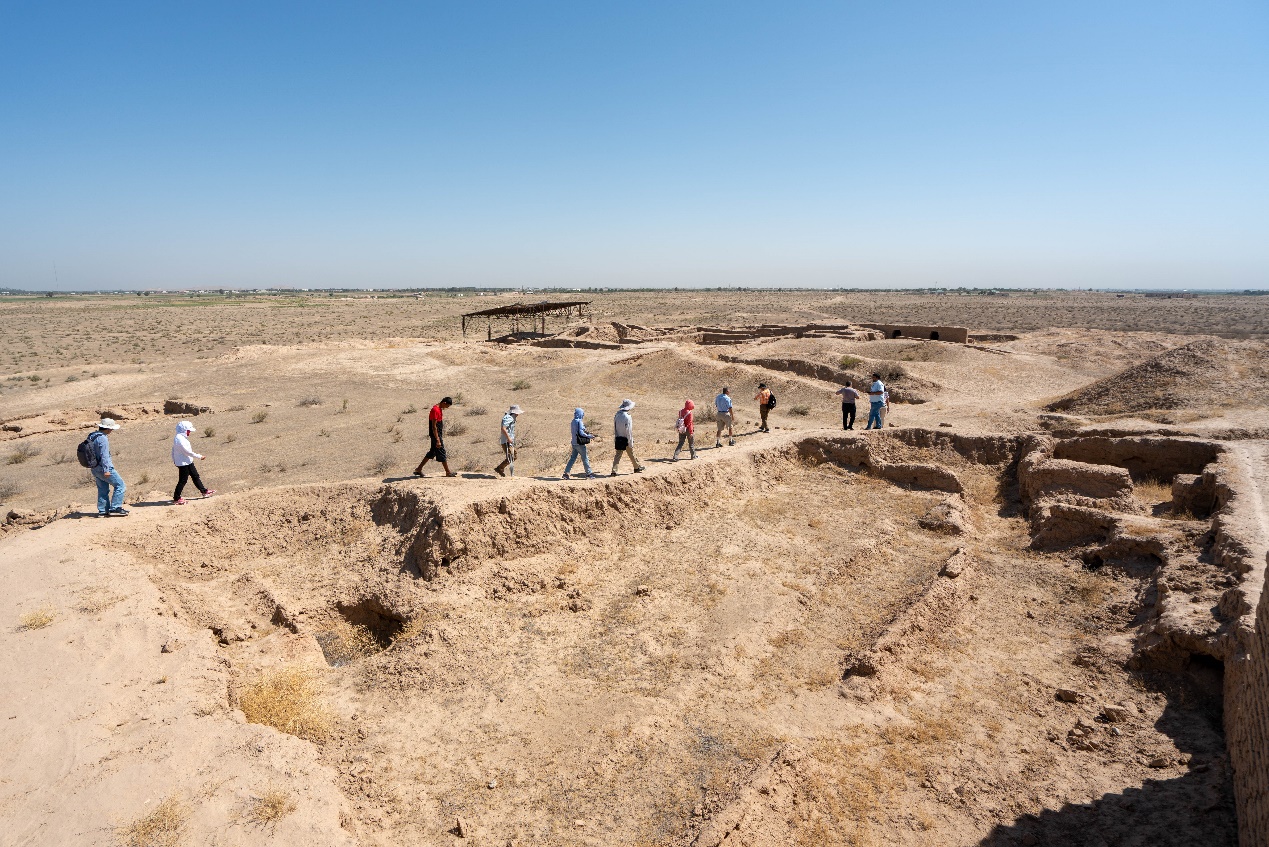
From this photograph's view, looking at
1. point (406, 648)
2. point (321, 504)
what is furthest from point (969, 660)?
point (321, 504)

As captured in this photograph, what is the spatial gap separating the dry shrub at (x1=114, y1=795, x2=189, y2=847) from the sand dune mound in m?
19.6

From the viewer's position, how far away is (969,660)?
770 cm

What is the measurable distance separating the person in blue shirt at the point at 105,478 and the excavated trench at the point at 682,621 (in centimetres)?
106

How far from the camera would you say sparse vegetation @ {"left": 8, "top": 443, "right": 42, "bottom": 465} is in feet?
51.4

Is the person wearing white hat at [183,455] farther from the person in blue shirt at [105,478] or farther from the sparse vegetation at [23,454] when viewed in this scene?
the sparse vegetation at [23,454]

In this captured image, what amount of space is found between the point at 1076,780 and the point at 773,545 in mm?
5151

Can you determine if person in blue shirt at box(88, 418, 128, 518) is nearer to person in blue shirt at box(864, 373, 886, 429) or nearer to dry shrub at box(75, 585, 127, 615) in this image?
dry shrub at box(75, 585, 127, 615)

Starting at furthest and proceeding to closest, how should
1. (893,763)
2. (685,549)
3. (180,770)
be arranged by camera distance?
(685,549), (893,763), (180,770)

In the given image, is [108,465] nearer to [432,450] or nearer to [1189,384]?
[432,450]

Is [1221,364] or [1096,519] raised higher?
[1221,364]

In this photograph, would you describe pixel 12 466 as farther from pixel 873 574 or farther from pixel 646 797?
pixel 873 574

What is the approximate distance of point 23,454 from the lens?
15969mm

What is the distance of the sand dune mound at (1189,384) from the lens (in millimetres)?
Answer: 15914

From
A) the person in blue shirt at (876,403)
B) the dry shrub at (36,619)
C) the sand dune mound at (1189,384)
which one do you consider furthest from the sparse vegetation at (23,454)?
the sand dune mound at (1189,384)
